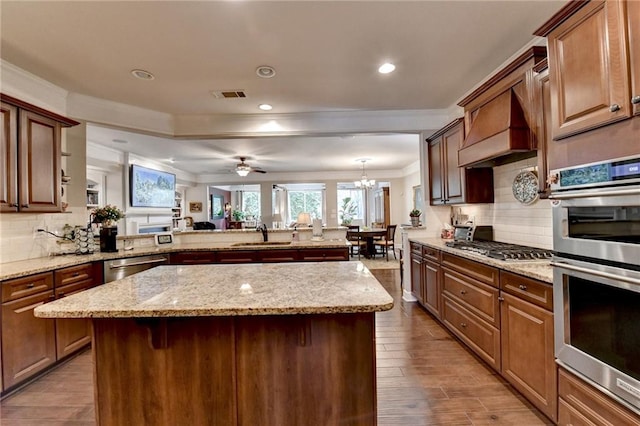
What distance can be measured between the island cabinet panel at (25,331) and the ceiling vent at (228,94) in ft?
7.45

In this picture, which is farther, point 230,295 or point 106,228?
point 106,228

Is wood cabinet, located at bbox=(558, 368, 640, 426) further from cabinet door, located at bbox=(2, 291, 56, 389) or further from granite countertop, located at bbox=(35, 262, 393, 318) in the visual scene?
cabinet door, located at bbox=(2, 291, 56, 389)

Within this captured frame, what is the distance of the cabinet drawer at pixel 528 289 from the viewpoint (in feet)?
5.46

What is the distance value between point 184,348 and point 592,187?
204 centimetres

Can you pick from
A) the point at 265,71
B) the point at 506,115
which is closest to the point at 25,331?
the point at 265,71

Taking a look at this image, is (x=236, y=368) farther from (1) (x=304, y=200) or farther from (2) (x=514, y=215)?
(1) (x=304, y=200)

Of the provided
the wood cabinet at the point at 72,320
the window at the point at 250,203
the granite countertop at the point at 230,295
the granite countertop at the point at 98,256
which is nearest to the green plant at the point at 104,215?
the granite countertop at the point at 98,256

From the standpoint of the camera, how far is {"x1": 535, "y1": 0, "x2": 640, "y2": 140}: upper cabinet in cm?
124

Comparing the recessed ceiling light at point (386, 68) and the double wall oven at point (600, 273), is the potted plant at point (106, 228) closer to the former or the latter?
the recessed ceiling light at point (386, 68)

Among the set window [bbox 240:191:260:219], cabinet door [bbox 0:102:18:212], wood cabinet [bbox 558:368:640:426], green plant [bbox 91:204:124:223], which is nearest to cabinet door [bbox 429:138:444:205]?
wood cabinet [bbox 558:368:640:426]

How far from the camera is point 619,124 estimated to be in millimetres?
1277

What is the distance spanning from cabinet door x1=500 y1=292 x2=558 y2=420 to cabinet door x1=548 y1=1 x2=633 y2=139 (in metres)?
1.07

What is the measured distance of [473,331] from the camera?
2.48 metres

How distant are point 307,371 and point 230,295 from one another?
513 millimetres
